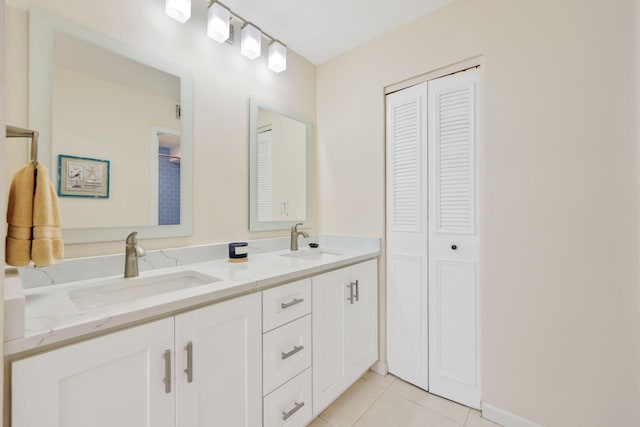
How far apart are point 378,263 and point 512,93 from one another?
1.27m

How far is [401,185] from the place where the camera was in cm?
190

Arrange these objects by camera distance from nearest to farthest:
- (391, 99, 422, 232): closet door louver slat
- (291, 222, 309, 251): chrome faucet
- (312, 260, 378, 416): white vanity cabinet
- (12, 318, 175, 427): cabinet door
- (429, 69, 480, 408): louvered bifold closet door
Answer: (12, 318, 175, 427): cabinet door, (312, 260, 378, 416): white vanity cabinet, (429, 69, 480, 408): louvered bifold closet door, (391, 99, 422, 232): closet door louver slat, (291, 222, 309, 251): chrome faucet

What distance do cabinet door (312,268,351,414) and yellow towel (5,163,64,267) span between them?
1.03 m

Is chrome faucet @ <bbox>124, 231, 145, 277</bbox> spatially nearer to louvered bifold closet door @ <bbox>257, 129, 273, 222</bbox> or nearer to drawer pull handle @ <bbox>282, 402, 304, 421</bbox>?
louvered bifold closet door @ <bbox>257, 129, 273, 222</bbox>

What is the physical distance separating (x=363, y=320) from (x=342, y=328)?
0.24m

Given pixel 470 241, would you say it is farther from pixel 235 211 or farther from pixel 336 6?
pixel 336 6

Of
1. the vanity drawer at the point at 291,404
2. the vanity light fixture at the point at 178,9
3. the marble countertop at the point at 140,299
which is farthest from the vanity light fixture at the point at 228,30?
the vanity drawer at the point at 291,404

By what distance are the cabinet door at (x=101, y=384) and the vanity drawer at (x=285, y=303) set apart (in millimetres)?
394

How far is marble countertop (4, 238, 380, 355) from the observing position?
2.31ft

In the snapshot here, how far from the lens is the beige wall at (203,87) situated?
1.07 meters

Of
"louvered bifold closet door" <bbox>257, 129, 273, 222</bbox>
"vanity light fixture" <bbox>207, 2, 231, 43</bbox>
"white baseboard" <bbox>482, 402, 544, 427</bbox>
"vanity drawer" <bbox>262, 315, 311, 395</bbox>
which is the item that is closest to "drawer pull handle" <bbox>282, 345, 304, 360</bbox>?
"vanity drawer" <bbox>262, 315, 311, 395</bbox>

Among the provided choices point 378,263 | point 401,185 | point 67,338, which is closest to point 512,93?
point 401,185

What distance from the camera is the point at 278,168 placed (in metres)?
2.03

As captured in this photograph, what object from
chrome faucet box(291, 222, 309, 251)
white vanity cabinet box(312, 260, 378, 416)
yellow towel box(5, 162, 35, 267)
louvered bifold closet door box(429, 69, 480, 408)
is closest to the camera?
yellow towel box(5, 162, 35, 267)
